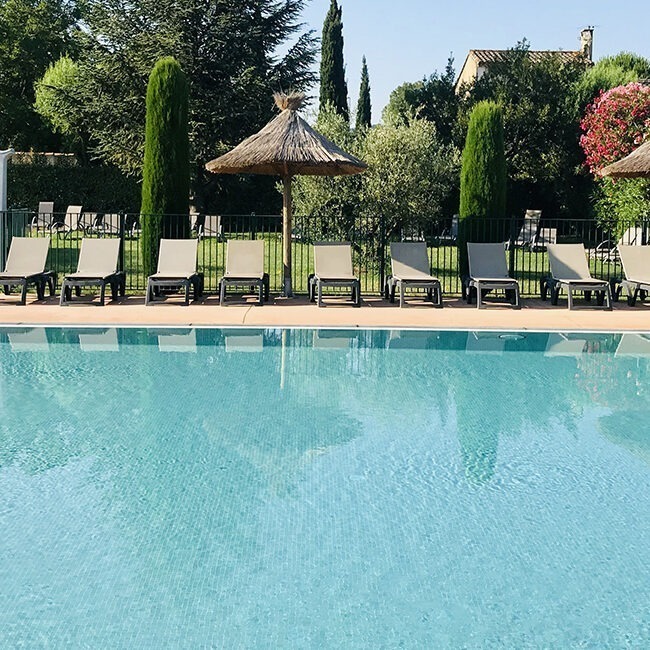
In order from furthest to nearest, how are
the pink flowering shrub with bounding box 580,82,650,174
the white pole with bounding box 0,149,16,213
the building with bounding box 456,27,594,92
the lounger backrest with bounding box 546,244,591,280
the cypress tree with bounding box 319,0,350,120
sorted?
the building with bounding box 456,27,594,92
the cypress tree with bounding box 319,0,350,120
the pink flowering shrub with bounding box 580,82,650,174
the white pole with bounding box 0,149,16,213
the lounger backrest with bounding box 546,244,591,280

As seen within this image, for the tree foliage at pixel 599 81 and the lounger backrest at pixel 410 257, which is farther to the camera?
the tree foliage at pixel 599 81

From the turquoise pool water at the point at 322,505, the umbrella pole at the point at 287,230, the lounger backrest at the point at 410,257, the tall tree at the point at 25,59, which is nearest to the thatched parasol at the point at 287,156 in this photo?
the umbrella pole at the point at 287,230

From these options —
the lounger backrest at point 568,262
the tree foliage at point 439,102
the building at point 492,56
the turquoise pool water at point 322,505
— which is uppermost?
the building at point 492,56

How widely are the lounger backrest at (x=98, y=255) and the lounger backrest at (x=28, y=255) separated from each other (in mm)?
637

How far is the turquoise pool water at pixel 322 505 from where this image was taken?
4008 millimetres

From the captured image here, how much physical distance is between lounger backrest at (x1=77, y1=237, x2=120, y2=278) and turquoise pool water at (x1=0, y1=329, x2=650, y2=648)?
16.3 ft

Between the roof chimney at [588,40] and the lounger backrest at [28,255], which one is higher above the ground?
the roof chimney at [588,40]

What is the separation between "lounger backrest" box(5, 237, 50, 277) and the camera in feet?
48.8

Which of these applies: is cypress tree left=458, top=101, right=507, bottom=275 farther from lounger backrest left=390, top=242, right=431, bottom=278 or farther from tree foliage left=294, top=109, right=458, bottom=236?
tree foliage left=294, top=109, right=458, bottom=236

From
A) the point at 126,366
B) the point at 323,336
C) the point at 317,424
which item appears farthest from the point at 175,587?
the point at 323,336

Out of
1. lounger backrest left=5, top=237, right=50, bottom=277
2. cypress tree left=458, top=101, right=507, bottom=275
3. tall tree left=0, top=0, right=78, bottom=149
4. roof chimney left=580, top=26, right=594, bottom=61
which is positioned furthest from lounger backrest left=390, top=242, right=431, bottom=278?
roof chimney left=580, top=26, right=594, bottom=61

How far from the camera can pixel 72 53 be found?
43969 millimetres

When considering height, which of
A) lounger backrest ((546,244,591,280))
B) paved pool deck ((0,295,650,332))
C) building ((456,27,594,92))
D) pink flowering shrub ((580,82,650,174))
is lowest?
paved pool deck ((0,295,650,332))

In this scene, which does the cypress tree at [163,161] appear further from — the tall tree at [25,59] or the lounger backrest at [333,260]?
the tall tree at [25,59]
